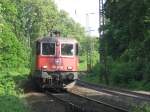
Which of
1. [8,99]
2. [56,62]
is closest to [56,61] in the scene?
[56,62]

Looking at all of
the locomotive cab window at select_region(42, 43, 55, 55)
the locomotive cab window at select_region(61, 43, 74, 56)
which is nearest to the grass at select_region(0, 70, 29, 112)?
the locomotive cab window at select_region(42, 43, 55, 55)

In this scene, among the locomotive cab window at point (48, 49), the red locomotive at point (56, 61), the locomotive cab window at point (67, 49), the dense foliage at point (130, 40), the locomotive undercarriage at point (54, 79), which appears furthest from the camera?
the locomotive cab window at point (67, 49)

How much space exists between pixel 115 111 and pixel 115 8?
15.2 meters

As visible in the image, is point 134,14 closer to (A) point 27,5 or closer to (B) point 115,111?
(B) point 115,111

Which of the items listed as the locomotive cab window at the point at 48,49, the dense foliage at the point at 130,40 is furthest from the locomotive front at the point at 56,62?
the dense foliage at the point at 130,40

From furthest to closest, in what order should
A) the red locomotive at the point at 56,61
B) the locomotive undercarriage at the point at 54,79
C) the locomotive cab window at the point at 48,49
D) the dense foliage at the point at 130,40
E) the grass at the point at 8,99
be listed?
the locomotive cab window at the point at 48,49
the red locomotive at the point at 56,61
the locomotive undercarriage at the point at 54,79
the dense foliage at the point at 130,40
the grass at the point at 8,99

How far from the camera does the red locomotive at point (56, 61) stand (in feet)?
99.1

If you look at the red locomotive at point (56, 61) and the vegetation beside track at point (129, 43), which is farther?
the red locomotive at point (56, 61)

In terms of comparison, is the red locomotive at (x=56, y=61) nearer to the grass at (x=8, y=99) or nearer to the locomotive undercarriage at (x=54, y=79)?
the locomotive undercarriage at (x=54, y=79)

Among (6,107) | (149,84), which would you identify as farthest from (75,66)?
(6,107)

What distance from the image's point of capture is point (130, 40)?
3503 cm

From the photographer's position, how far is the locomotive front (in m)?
30.2

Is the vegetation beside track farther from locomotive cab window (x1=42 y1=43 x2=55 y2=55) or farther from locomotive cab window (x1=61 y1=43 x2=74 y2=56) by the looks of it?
locomotive cab window (x1=42 y1=43 x2=55 y2=55)

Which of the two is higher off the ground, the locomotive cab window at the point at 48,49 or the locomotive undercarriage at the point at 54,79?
the locomotive cab window at the point at 48,49
